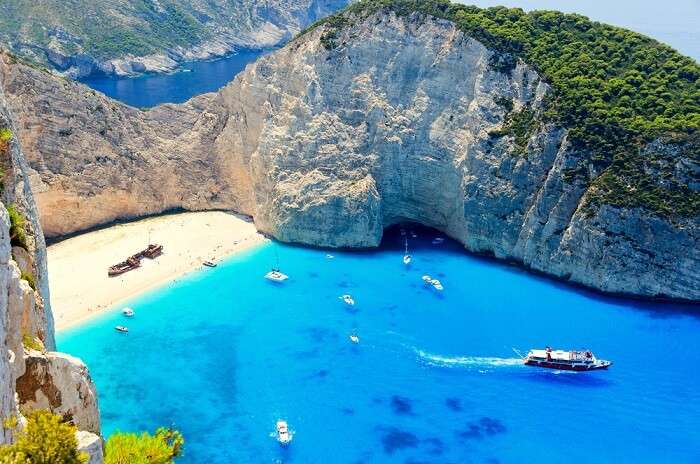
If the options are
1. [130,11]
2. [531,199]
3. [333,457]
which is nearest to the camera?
[333,457]

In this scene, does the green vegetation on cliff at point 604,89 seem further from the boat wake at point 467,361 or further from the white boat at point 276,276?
the white boat at point 276,276

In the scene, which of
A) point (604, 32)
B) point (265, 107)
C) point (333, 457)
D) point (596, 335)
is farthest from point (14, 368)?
point (604, 32)

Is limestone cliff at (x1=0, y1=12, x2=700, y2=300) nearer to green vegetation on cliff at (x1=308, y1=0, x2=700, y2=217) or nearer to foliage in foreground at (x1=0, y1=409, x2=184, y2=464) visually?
green vegetation on cliff at (x1=308, y1=0, x2=700, y2=217)

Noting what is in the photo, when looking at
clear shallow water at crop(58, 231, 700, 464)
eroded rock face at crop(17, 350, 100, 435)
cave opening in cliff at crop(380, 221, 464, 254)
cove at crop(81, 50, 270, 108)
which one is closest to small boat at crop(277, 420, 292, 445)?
clear shallow water at crop(58, 231, 700, 464)

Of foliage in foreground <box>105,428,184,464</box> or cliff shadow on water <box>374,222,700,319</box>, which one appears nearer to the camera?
foliage in foreground <box>105,428,184,464</box>

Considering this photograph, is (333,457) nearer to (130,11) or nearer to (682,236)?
(682,236)

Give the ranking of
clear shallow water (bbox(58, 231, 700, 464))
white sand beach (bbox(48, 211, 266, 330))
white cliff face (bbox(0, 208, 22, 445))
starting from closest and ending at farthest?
white cliff face (bbox(0, 208, 22, 445))
clear shallow water (bbox(58, 231, 700, 464))
white sand beach (bbox(48, 211, 266, 330))

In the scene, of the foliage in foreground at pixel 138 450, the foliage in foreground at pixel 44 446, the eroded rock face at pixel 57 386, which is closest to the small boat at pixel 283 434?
the foliage in foreground at pixel 138 450
